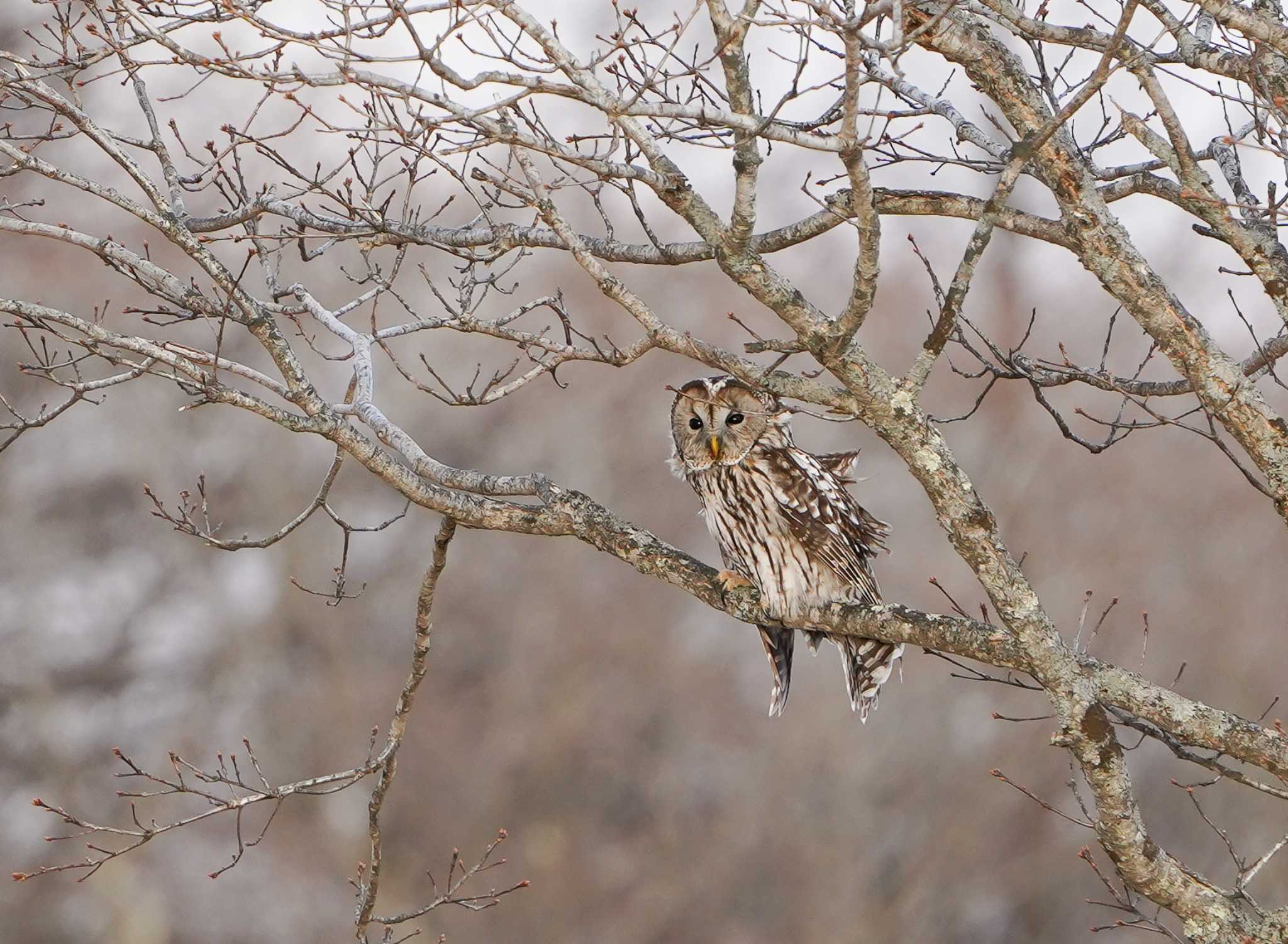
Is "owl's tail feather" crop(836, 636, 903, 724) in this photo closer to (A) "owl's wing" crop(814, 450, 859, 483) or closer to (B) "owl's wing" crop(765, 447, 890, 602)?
(B) "owl's wing" crop(765, 447, 890, 602)

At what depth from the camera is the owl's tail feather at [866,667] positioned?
15.5 ft

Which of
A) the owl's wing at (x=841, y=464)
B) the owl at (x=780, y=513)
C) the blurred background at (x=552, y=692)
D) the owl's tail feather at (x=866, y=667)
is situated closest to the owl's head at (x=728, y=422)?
the owl at (x=780, y=513)

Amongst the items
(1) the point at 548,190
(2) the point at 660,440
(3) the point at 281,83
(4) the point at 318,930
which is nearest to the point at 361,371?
(1) the point at 548,190

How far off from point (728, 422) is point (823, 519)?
19.5 inches

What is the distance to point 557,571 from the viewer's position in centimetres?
1329

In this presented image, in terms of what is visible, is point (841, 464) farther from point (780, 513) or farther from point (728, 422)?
point (728, 422)

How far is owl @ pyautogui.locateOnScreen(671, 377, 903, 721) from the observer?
4625 mm

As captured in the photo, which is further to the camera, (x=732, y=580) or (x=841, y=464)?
(x=841, y=464)

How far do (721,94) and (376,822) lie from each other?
232cm

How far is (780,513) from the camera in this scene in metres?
4.73

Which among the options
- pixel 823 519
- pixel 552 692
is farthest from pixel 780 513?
pixel 552 692

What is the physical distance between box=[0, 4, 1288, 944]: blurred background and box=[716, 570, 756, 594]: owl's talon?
8641mm

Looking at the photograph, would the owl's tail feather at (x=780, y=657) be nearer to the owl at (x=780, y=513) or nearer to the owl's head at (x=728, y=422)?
the owl at (x=780, y=513)

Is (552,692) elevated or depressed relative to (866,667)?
elevated
